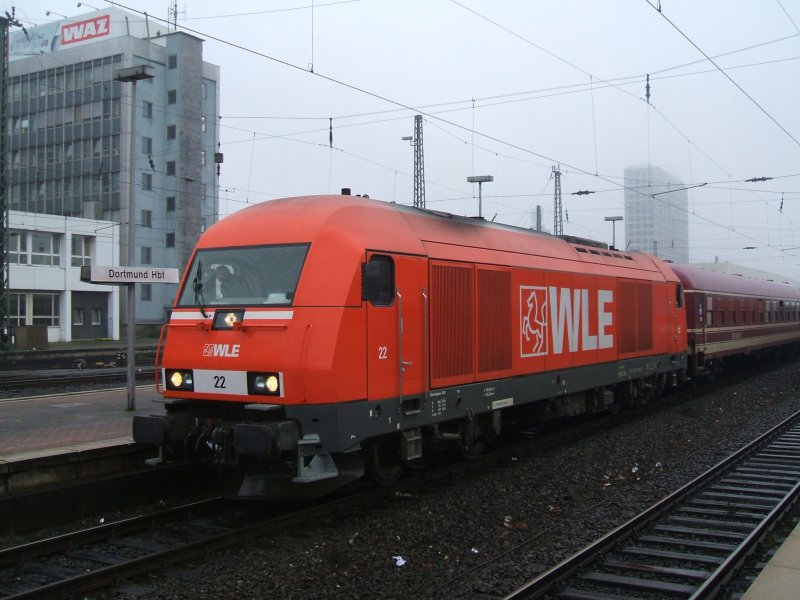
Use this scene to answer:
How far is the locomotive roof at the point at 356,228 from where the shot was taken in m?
8.36

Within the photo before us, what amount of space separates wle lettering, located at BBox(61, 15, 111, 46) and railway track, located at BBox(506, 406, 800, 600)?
5628 cm

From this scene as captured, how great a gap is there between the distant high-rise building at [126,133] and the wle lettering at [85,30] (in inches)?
3.6

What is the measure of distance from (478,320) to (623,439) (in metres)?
4.95

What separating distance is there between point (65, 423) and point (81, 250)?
126ft

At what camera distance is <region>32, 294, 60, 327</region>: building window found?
44.7 m

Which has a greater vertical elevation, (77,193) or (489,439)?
(77,193)

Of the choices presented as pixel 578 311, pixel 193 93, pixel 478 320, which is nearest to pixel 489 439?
pixel 478 320

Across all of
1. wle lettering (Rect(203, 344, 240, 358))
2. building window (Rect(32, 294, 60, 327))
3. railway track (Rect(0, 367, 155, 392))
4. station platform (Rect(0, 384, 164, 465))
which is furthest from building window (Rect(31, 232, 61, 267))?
wle lettering (Rect(203, 344, 240, 358))

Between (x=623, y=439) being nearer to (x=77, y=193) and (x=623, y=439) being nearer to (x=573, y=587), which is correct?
(x=573, y=587)

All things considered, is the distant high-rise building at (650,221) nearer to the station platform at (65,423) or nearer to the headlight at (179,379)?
the station platform at (65,423)

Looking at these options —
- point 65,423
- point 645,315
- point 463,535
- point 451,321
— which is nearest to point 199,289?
point 451,321

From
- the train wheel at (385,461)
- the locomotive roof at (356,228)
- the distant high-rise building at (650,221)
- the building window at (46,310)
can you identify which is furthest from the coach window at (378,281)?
the distant high-rise building at (650,221)

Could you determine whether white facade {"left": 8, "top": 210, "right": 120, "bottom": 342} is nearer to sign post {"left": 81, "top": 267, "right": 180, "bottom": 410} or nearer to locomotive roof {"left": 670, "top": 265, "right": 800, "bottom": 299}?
sign post {"left": 81, "top": 267, "right": 180, "bottom": 410}

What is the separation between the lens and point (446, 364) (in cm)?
961
